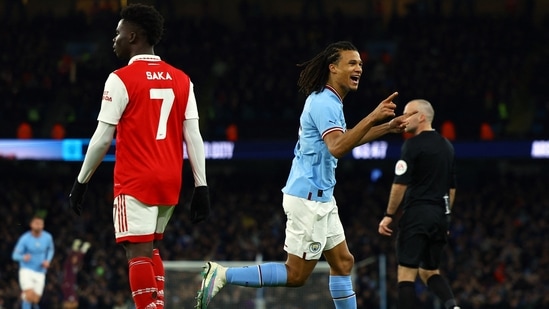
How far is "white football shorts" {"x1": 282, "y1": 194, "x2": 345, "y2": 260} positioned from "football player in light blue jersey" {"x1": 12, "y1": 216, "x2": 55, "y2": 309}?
8890 mm

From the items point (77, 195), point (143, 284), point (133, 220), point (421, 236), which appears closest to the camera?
point (143, 284)

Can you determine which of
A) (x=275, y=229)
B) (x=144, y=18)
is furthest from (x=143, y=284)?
(x=275, y=229)

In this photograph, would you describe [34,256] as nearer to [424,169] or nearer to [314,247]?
[424,169]

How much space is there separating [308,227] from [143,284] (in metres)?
1.25

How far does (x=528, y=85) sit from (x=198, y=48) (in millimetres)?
8151

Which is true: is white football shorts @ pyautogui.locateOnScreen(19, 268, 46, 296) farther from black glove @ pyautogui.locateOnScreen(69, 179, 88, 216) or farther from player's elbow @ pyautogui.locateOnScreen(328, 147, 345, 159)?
player's elbow @ pyautogui.locateOnScreen(328, 147, 345, 159)

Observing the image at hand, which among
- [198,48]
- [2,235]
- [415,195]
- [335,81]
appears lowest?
[2,235]

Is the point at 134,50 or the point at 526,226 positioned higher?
the point at 134,50

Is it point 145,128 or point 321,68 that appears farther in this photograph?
point 321,68

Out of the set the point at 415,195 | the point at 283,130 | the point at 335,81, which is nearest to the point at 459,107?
the point at 283,130

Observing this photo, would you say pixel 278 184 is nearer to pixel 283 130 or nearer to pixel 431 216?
pixel 283 130

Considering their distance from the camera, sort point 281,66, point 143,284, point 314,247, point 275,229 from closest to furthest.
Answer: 1. point 143,284
2. point 314,247
3. point 275,229
4. point 281,66

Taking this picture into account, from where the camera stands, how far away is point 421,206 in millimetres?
8766

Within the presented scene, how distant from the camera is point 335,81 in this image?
6891 mm
